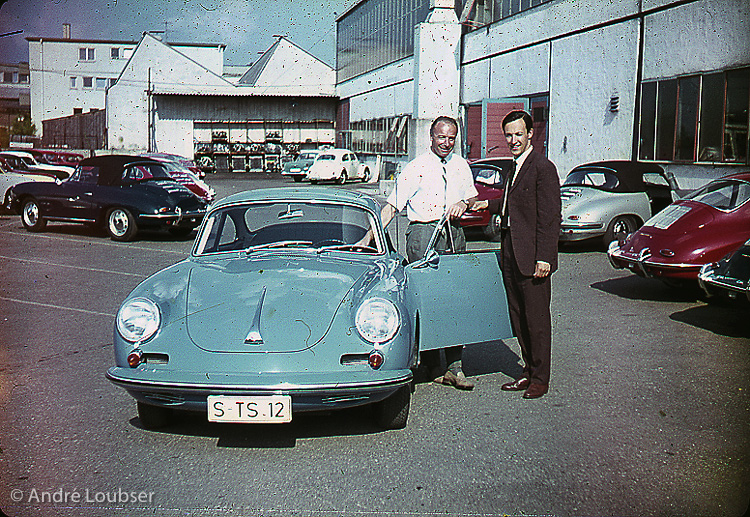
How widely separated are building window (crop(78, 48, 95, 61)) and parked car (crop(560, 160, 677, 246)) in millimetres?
61814

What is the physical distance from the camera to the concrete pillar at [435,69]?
83.7ft

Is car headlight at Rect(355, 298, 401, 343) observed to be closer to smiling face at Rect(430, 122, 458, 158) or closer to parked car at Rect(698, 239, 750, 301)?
smiling face at Rect(430, 122, 458, 158)

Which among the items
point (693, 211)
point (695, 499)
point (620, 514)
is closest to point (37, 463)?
point (620, 514)

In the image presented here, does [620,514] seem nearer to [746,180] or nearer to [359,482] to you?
[359,482]

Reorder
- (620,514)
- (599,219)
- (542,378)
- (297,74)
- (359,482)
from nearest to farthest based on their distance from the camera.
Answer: (620,514)
(359,482)
(542,378)
(599,219)
(297,74)

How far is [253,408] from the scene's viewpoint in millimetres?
3625

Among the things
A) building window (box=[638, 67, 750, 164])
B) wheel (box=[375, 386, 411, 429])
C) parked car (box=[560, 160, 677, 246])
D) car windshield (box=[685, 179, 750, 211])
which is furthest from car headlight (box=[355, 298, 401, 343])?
building window (box=[638, 67, 750, 164])

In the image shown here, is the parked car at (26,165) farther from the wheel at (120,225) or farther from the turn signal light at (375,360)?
the turn signal light at (375,360)

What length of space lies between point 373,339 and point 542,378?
1461 mm

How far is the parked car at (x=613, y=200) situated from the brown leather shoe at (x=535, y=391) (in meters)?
7.44

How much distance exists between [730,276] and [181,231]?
35.1 ft

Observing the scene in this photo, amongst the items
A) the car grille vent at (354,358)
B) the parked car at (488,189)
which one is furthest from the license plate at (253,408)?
the parked car at (488,189)

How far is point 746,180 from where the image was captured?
805 centimetres

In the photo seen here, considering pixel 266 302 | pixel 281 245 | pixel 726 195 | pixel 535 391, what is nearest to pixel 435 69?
pixel 726 195
